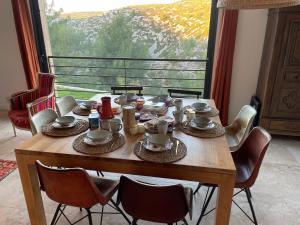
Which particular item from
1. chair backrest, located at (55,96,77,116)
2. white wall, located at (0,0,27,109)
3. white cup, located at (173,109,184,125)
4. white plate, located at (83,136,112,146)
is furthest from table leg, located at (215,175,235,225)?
white wall, located at (0,0,27,109)

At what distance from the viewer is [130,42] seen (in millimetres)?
3604

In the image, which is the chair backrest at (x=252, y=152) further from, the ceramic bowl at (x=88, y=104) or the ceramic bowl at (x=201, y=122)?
the ceramic bowl at (x=88, y=104)

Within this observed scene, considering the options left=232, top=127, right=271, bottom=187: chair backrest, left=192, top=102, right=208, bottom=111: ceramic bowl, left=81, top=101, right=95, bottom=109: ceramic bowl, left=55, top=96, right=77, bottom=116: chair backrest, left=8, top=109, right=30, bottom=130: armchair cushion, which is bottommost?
left=8, top=109, right=30, bottom=130: armchair cushion

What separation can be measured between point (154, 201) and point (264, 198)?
53.0 inches

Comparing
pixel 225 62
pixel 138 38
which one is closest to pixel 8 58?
pixel 138 38

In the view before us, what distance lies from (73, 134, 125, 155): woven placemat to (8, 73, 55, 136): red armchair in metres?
1.41

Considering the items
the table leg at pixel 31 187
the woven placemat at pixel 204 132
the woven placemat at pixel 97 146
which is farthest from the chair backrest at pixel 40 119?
the woven placemat at pixel 204 132

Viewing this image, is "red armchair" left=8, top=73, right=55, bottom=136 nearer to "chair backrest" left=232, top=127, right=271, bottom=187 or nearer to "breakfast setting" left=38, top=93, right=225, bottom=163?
"breakfast setting" left=38, top=93, right=225, bottom=163

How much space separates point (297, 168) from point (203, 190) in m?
1.12

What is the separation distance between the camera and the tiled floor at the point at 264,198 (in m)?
1.85

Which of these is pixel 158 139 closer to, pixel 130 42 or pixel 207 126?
pixel 207 126

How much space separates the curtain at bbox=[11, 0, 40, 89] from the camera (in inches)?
136

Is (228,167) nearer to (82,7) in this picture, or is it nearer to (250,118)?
(250,118)

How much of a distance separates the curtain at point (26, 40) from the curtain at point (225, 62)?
2.80 meters
